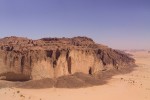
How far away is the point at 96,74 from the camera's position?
45.5m

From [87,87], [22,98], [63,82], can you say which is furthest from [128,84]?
[22,98]

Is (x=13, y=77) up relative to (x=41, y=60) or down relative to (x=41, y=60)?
down

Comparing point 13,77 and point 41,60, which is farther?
point 41,60

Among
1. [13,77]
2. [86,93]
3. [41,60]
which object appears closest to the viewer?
[86,93]

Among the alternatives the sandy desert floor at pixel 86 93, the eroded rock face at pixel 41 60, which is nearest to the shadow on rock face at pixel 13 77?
the eroded rock face at pixel 41 60

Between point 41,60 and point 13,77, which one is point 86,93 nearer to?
point 41,60

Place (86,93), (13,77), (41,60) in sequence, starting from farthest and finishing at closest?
(41,60)
(13,77)
(86,93)

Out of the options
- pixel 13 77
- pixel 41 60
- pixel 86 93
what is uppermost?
pixel 41 60

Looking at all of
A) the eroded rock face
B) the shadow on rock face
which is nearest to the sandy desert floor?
the shadow on rock face

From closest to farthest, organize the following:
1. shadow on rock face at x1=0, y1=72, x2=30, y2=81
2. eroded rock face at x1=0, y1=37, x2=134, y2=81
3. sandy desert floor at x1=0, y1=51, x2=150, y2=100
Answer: sandy desert floor at x1=0, y1=51, x2=150, y2=100, shadow on rock face at x1=0, y1=72, x2=30, y2=81, eroded rock face at x1=0, y1=37, x2=134, y2=81

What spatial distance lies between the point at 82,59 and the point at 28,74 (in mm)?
10727

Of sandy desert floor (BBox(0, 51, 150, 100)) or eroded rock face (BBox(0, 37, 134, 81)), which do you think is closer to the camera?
sandy desert floor (BBox(0, 51, 150, 100))

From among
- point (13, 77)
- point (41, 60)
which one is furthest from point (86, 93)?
point (13, 77)

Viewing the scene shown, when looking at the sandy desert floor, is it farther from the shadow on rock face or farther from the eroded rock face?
the eroded rock face
